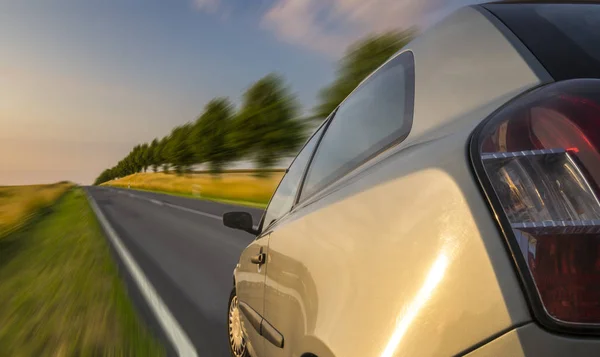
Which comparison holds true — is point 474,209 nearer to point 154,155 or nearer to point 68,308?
point 68,308

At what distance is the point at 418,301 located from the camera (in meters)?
1.35

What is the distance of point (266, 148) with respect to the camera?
56.1m

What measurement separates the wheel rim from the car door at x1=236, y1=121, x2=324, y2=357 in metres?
0.32

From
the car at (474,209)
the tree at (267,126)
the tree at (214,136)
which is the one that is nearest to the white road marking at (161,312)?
the car at (474,209)

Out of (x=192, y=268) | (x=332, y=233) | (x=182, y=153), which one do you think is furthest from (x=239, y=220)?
(x=182, y=153)

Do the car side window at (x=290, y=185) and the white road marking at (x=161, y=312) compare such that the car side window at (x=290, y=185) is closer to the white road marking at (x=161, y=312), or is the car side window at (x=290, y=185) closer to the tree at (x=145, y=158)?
the white road marking at (x=161, y=312)

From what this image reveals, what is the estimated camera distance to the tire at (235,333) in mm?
4000

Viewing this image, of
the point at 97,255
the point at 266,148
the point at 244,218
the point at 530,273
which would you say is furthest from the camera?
the point at 266,148

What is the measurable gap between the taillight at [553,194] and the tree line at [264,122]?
60.0ft

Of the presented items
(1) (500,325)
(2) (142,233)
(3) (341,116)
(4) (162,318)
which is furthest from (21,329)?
(2) (142,233)

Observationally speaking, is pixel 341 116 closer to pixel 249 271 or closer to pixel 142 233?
pixel 249 271

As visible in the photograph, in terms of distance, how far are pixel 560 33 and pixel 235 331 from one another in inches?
131

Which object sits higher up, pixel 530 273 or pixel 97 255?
pixel 530 273

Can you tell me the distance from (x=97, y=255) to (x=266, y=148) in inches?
1769
